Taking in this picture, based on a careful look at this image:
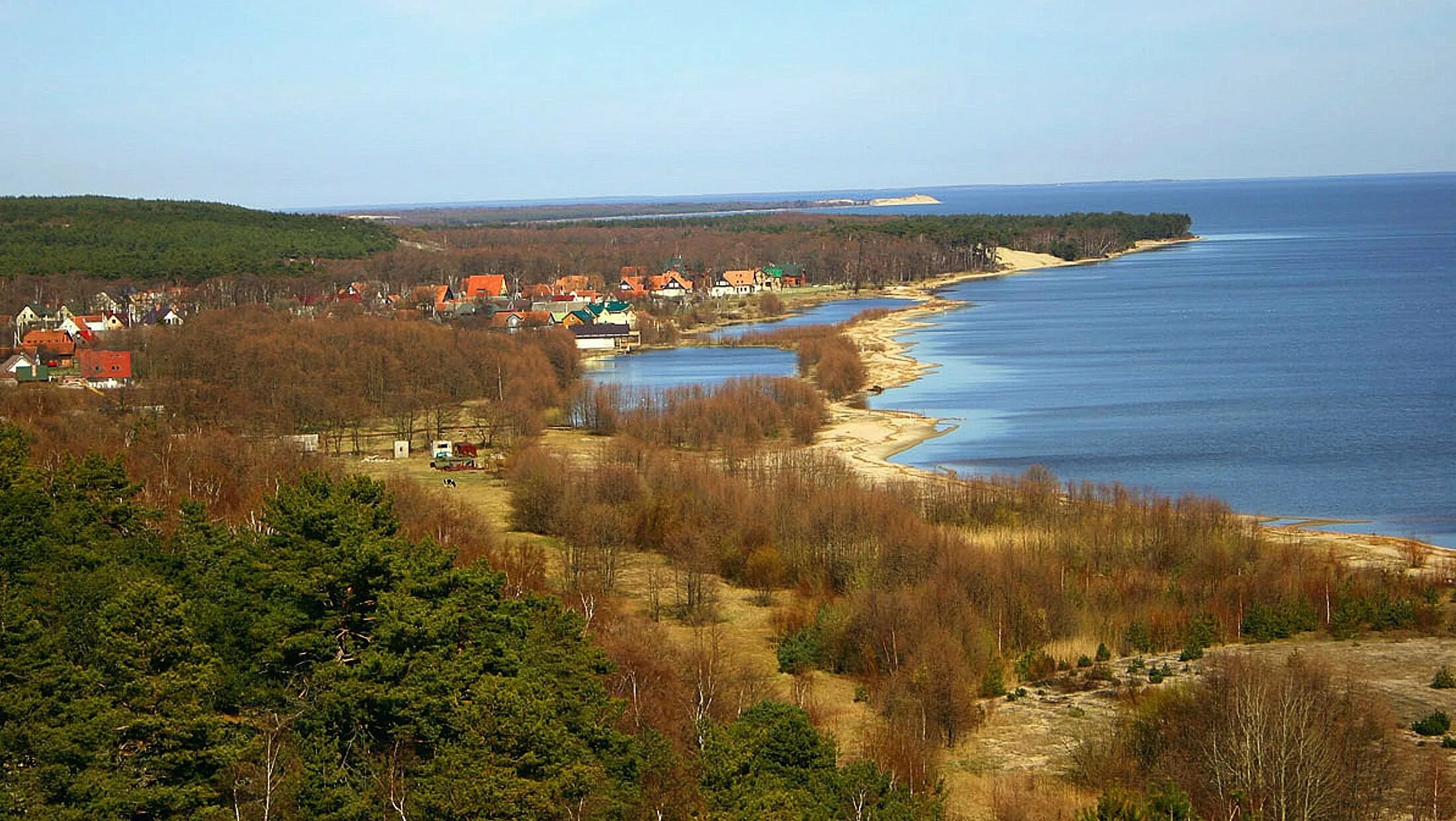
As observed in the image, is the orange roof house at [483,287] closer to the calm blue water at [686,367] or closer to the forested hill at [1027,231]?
the calm blue water at [686,367]

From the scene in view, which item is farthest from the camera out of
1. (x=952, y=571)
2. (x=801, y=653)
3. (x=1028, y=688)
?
(x=952, y=571)

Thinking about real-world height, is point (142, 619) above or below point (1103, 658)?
above

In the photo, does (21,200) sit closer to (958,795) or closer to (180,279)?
(180,279)

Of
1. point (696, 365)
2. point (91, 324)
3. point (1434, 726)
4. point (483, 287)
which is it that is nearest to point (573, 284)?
point (483, 287)

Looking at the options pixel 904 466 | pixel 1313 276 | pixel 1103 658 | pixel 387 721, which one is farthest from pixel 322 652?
pixel 1313 276

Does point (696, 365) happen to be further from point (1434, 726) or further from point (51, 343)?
point (1434, 726)

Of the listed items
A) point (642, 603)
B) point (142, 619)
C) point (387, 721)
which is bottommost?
point (642, 603)
